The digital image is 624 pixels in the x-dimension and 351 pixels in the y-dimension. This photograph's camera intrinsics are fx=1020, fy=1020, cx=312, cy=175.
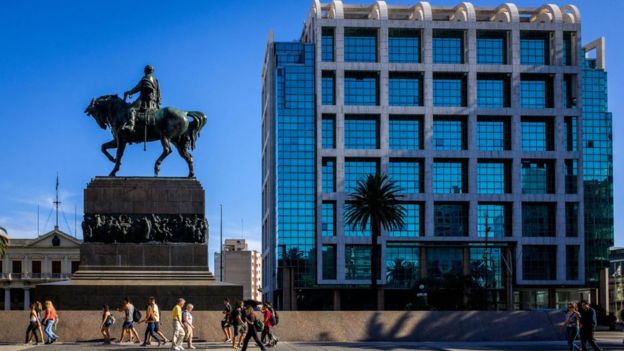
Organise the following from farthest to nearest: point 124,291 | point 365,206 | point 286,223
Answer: point 286,223, point 365,206, point 124,291

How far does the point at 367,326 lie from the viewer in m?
41.5

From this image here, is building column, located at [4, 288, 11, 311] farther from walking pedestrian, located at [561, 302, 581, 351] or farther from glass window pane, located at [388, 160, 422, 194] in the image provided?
walking pedestrian, located at [561, 302, 581, 351]

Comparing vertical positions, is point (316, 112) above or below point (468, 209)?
above

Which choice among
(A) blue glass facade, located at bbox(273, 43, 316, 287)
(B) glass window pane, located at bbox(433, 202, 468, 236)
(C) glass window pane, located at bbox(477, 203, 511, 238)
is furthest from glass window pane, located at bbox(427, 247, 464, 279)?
Result: (A) blue glass facade, located at bbox(273, 43, 316, 287)

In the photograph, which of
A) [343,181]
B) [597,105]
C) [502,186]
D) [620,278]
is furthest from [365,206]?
[620,278]

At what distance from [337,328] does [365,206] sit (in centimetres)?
5225

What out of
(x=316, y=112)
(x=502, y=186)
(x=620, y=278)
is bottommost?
(x=620, y=278)

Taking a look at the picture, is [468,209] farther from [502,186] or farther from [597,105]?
[597,105]

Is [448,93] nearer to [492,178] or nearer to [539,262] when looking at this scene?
[492,178]

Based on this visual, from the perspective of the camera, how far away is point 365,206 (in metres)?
93.2

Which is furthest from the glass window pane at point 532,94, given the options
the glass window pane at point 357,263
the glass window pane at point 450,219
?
the glass window pane at point 357,263

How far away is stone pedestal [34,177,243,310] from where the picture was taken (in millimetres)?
40312

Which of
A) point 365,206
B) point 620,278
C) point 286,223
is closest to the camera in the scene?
point 365,206

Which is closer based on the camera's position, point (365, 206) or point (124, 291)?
point (124, 291)
